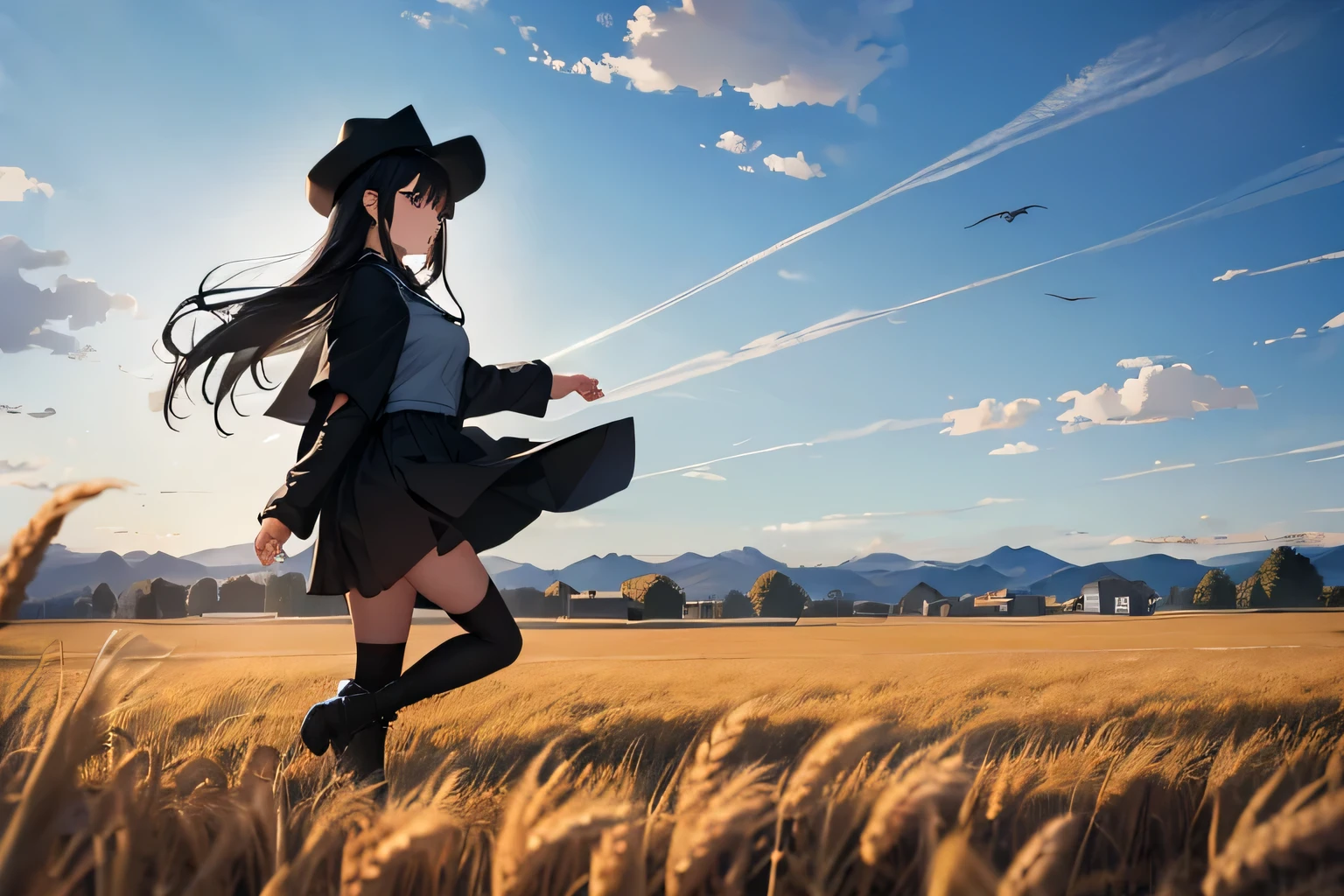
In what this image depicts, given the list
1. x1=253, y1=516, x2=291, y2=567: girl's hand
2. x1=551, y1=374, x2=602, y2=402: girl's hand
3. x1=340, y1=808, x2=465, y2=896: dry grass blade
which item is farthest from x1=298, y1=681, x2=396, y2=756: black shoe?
x1=551, y1=374, x2=602, y2=402: girl's hand

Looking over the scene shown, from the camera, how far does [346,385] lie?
10.1 ft

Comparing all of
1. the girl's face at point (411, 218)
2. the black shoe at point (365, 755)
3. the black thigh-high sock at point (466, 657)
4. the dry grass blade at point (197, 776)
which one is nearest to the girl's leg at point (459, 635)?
the black thigh-high sock at point (466, 657)

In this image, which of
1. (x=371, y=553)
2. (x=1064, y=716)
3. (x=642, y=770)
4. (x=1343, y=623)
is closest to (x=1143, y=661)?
(x=1064, y=716)

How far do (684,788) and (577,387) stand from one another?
6.72 ft

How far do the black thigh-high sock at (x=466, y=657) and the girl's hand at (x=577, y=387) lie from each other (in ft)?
2.84

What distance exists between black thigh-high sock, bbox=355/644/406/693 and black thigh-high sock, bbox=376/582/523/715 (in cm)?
14

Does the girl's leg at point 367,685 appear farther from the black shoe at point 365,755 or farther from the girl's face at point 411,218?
the girl's face at point 411,218

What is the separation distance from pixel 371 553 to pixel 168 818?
3.25 ft

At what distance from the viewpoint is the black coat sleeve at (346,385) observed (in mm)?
2992

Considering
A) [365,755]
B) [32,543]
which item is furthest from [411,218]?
[32,543]

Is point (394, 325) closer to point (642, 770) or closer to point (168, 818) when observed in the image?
point (168, 818)

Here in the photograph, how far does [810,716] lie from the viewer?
16.4 feet

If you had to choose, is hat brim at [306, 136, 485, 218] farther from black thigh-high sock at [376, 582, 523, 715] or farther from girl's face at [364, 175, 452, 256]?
black thigh-high sock at [376, 582, 523, 715]

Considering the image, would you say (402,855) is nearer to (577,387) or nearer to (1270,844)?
(1270,844)
